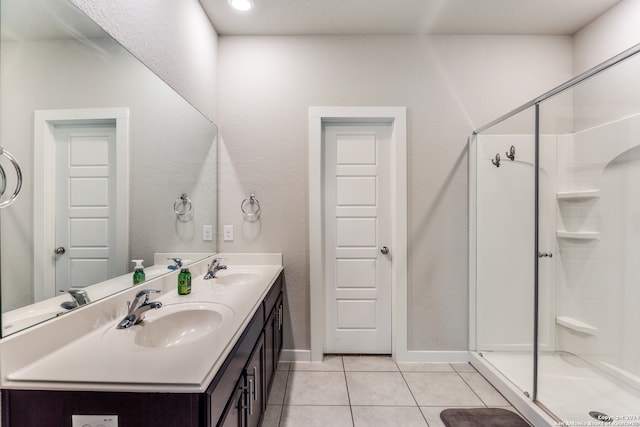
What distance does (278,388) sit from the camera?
1999 mm

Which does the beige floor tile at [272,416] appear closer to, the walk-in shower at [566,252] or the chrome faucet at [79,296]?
the chrome faucet at [79,296]

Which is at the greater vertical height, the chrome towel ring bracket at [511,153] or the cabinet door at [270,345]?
the chrome towel ring bracket at [511,153]

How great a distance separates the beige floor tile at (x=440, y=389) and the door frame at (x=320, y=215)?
0.24 metres

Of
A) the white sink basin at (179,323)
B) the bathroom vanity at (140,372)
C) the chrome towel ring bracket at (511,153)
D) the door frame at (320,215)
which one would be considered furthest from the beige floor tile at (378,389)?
the chrome towel ring bracket at (511,153)

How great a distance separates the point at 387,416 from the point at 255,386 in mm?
920

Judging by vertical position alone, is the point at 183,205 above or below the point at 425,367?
above

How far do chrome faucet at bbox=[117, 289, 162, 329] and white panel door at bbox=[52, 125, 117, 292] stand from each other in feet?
0.56

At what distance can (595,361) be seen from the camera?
1.96m

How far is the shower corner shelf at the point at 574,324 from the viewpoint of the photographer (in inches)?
79.0

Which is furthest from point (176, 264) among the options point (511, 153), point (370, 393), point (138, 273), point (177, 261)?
point (511, 153)

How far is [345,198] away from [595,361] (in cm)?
213

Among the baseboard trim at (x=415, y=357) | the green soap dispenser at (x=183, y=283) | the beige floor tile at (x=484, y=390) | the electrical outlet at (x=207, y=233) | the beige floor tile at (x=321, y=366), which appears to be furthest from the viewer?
the baseboard trim at (x=415, y=357)

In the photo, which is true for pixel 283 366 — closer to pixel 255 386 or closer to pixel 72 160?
pixel 255 386

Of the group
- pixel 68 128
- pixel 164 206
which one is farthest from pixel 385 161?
pixel 68 128
